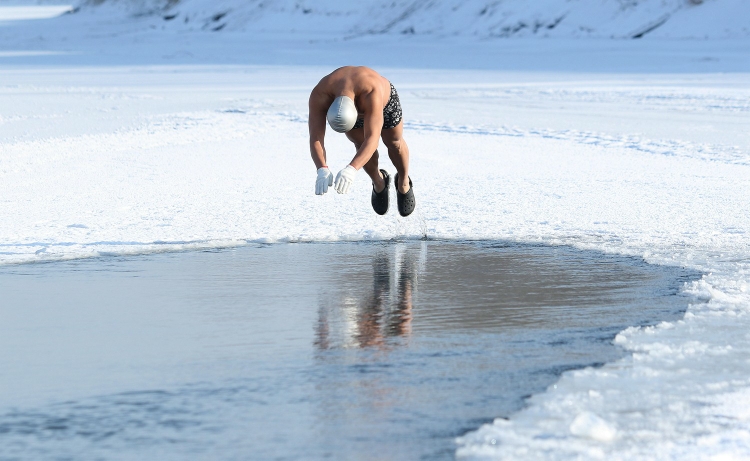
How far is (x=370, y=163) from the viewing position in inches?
269

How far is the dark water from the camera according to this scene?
3182 millimetres

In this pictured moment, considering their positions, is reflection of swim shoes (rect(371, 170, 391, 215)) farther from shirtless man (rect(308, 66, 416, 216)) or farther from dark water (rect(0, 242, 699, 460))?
dark water (rect(0, 242, 699, 460))

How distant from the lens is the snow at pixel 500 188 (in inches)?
135

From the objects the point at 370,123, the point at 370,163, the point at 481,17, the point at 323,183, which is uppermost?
the point at 481,17

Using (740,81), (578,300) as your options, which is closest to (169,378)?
(578,300)

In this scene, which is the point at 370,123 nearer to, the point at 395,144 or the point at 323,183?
the point at 323,183

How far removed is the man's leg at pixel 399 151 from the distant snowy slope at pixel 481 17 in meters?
26.8

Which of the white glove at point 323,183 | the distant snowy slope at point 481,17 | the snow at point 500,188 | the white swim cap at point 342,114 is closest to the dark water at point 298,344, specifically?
the snow at point 500,188

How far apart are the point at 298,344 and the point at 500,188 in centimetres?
474

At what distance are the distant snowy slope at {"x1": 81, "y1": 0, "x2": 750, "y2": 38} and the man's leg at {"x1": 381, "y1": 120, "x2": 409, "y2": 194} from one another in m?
26.8

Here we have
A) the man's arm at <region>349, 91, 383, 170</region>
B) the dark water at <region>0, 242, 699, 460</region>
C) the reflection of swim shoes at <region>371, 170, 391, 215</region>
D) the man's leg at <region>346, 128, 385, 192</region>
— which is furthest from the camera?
the reflection of swim shoes at <region>371, 170, 391, 215</region>

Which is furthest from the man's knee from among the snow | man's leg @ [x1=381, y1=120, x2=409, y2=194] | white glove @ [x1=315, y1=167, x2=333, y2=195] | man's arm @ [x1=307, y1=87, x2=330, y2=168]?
white glove @ [x1=315, y1=167, x2=333, y2=195]

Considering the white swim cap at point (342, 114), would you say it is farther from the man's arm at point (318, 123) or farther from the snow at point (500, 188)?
the snow at point (500, 188)

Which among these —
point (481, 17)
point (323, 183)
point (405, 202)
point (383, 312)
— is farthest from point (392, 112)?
point (481, 17)
